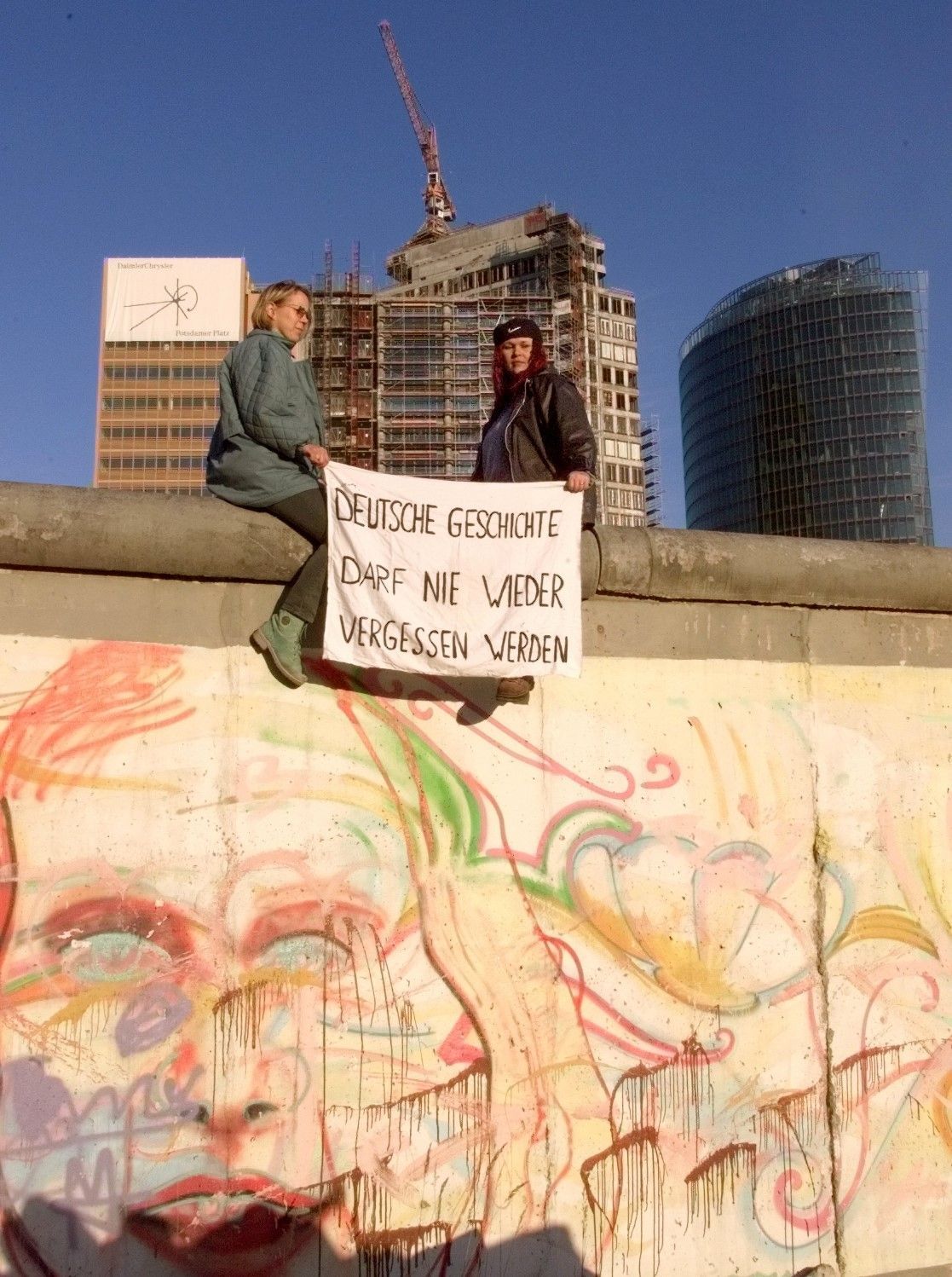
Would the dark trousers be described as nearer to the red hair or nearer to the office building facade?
the red hair

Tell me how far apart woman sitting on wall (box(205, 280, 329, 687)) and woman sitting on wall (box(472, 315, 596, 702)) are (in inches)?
30.9

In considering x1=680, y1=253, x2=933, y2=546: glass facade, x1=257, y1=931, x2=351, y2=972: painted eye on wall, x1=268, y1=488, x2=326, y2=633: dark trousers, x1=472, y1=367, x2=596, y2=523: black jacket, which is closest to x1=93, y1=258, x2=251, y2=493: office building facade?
x1=680, y1=253, x2=933, y2=546: glass facade

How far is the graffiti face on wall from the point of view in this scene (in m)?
3.70

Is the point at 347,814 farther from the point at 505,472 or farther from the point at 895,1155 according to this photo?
the point at 895,1155

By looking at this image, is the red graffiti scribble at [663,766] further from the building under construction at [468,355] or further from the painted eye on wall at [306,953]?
the building under construction at [468,355]

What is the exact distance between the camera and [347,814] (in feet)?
13.4

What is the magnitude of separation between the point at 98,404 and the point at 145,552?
135 meters

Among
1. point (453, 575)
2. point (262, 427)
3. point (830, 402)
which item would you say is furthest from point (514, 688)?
point (830, 402)

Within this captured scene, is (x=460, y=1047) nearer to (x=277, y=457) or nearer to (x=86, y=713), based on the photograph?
(x=86, y=713)

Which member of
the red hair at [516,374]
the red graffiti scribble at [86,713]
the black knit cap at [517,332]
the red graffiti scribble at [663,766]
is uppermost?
the black knit cap at [517,332]

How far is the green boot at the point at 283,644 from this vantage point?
4.06m

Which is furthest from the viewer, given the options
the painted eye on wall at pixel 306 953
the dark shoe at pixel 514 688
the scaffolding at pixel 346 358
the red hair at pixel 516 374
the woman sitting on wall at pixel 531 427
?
the scaffolding at pixel 346 358

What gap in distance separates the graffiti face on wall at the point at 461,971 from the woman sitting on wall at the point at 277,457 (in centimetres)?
25

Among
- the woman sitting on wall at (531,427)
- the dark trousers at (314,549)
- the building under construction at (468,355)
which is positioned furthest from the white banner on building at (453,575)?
the building under construction at (468,355)
